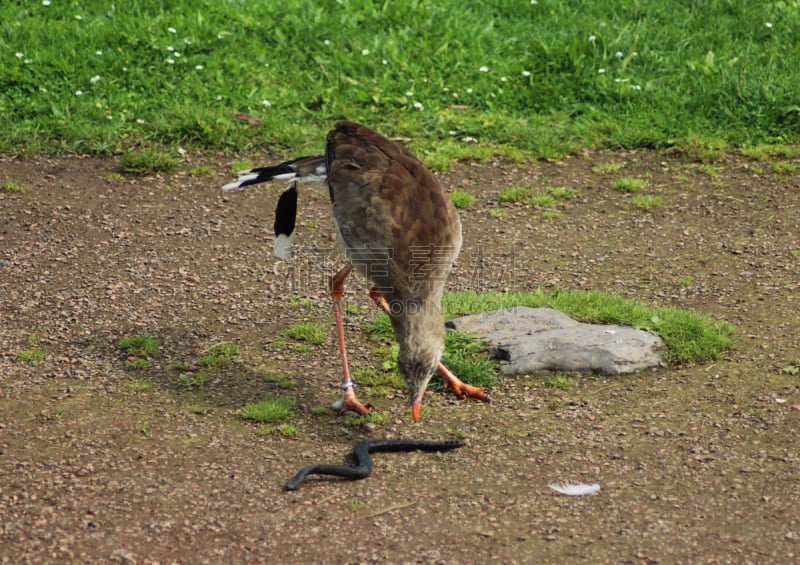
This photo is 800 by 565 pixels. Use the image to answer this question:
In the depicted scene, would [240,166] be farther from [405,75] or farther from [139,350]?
[139,350]

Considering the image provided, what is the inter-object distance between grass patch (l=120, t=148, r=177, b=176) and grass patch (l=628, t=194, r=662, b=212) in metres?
4.09

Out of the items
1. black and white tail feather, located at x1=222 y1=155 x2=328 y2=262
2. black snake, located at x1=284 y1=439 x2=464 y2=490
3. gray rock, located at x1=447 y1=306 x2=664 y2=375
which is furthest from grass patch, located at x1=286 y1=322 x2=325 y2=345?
black snake, located at x1=284 y1=439 x2=464 y2=490

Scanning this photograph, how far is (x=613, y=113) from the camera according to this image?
32.8ft

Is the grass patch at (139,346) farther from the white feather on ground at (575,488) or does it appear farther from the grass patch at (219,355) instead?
the white feather on ground at (575,488)

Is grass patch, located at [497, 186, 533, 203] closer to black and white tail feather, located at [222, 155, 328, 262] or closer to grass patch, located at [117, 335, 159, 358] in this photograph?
black and white tail feather, located at [222, 155, 328, 262]

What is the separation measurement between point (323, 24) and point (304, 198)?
2815mm

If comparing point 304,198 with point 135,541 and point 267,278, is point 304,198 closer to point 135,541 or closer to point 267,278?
point 267,278

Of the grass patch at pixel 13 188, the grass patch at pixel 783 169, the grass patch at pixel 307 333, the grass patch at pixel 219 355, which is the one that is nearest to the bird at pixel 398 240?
the grass patch at pixel 307 333

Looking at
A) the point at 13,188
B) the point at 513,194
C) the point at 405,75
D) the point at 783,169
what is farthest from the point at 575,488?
the point at 405,75

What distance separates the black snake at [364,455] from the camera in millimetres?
5066

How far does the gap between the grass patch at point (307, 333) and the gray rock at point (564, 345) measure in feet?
3.20

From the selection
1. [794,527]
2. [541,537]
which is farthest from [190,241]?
[794,527]

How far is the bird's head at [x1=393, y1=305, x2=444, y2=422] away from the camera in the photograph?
216 inches

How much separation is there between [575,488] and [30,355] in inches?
136
